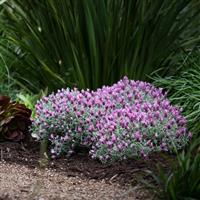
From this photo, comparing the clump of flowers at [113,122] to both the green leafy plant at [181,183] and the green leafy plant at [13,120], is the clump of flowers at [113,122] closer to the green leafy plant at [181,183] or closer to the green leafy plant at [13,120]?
the green leafy plant at [13,120]

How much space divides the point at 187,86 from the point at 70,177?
1975mm

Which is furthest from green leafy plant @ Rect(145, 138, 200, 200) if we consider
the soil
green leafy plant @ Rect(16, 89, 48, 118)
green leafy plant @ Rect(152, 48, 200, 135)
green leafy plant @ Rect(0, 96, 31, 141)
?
green leafy plant @ Rect(16, 89, 48, 118)

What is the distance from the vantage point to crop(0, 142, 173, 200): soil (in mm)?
4509

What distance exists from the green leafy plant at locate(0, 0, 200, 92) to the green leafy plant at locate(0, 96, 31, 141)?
41.0 inches

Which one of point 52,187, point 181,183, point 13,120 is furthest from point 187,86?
point 181,183

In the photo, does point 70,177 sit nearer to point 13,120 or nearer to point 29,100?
point 13,120

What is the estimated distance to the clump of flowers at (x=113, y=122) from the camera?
5.35 m

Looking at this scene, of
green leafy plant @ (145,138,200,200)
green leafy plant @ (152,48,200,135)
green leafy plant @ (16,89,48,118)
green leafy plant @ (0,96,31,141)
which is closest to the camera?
green leafy plant @ (145,138,200,200)

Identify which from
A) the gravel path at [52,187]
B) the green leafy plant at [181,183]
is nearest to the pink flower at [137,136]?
the gravel path at [52,187]

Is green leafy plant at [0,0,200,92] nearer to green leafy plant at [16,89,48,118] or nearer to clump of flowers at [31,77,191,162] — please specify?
green leafy plant at [16,89,48,118]

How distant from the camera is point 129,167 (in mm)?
5176

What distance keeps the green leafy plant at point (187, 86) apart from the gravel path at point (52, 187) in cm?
138

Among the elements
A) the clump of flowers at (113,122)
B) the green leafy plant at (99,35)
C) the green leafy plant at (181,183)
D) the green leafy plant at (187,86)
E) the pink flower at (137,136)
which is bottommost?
the green leafy plant at (181,183)

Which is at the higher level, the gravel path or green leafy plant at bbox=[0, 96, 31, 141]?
green leafy plant at bbox=[0, 96, 31, 141]
